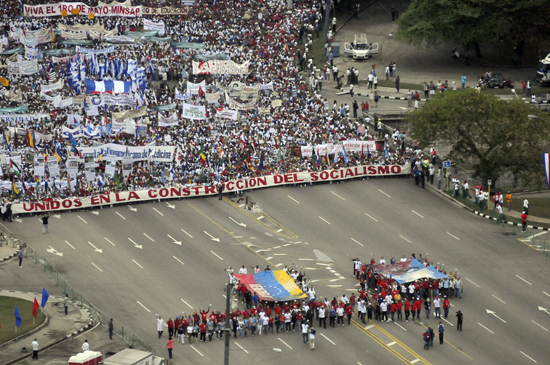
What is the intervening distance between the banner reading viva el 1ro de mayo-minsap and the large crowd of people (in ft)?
1.73

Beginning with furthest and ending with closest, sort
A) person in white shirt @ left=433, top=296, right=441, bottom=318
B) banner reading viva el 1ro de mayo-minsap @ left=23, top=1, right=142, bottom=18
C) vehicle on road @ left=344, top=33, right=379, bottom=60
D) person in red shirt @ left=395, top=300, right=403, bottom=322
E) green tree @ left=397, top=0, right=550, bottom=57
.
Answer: vehicle on road @ left=344, top=33, right=379, bottom=60, banner reading viva el 1ro de mayo-minsap @ left=23, top=1, right=142, bottom=18, green tree @ left=397, top=0, right=550, bottom=57, person in red shirt @ left=395, top=300, right=403, bottom=322, person in white shirt @ left=433, top=296, right=441, bottom=318

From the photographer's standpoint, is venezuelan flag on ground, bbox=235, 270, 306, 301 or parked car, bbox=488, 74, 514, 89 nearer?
venezuelan flag on ground, bbox=235, 270, 306, 301

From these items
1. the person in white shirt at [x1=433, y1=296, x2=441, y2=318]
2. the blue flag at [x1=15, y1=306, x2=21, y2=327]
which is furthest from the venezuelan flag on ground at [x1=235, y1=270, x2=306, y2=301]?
the blue flag at [x1=15, y1=306, x2=21, y2=327]

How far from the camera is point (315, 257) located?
72312 millimetres

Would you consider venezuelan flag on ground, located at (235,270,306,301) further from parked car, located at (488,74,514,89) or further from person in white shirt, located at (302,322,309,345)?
parked car, located at (488,74,514,89)

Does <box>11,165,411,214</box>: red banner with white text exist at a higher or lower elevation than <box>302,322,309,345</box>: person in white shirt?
higher

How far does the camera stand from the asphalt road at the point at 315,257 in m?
61.0

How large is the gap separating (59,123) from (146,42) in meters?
17.4

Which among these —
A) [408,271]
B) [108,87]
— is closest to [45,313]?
[408,271]

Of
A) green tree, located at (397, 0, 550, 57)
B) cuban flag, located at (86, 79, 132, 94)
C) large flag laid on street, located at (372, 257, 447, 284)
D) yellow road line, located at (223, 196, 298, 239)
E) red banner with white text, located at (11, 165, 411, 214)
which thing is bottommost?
large flag laid on street, located at (372, 257, 447, 284)

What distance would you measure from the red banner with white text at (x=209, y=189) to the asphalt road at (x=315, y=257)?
26.6 inches

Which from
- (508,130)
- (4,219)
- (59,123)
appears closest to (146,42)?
(59,123)

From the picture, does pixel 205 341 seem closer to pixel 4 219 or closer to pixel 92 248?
pixel 92 248

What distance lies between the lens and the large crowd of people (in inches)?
3162
